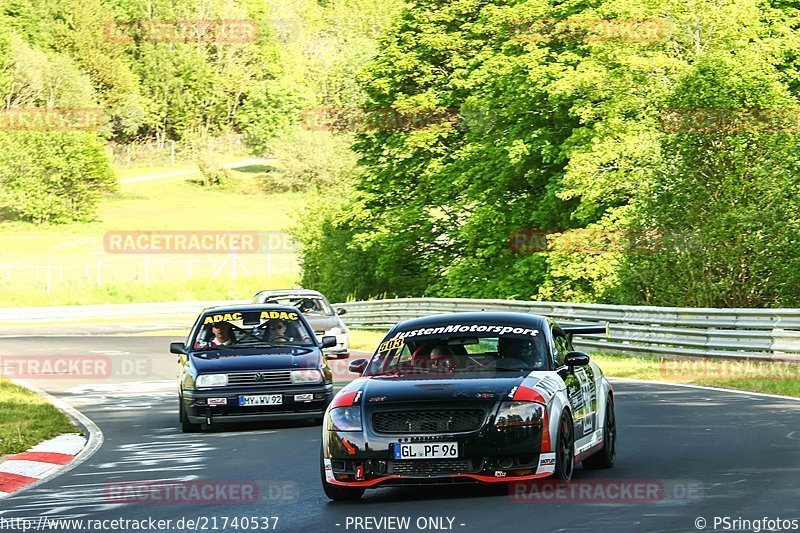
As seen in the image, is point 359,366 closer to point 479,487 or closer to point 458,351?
point 458,351

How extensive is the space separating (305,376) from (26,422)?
12.5 ft

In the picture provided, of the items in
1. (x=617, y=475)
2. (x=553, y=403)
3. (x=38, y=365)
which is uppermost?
(x=553, y=403)

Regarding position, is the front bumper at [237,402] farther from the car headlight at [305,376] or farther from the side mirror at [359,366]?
the side mirror at [359,366]

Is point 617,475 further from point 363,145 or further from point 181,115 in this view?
point 181,115

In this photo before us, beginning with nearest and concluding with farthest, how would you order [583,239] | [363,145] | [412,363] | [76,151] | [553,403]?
[553,403]
[412,363]
[583,239]
[363,145]
[76,151]

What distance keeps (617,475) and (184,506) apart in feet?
11.3

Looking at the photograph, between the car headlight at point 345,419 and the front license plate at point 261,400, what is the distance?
6430 mm

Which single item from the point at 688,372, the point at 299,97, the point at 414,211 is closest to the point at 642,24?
the point at 414,211

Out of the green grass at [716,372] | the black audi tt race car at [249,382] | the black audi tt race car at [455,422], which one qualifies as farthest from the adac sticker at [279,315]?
the black audi tt race car at [455,422]

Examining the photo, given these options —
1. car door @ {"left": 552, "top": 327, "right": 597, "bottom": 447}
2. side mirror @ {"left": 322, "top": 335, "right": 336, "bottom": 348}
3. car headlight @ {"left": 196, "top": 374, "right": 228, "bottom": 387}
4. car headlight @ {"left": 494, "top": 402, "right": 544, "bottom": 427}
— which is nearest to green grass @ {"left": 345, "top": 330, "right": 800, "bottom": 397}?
side mirror @ {"left": 322, "top": 335, "right": 336, "bottom": 348}

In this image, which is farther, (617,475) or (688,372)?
(688,372)

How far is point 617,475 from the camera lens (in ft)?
37.0

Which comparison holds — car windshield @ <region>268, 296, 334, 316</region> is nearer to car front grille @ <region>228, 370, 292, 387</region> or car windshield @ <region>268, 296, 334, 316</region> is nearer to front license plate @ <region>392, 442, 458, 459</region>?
car front grille @ <region>228, 370, 292, 387</region>

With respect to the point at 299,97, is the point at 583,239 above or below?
below
